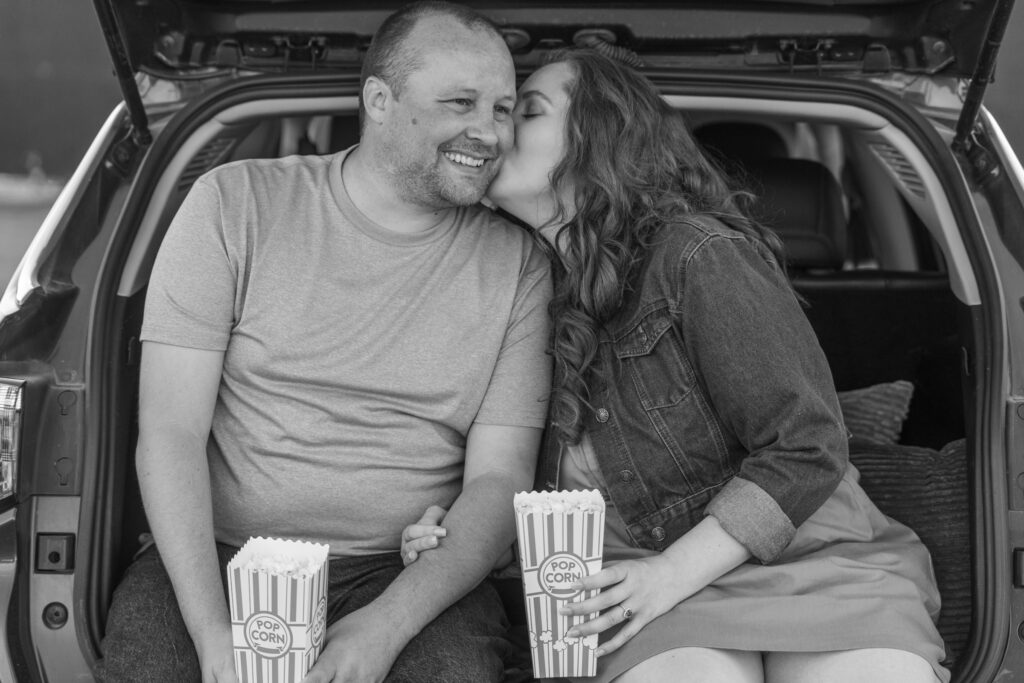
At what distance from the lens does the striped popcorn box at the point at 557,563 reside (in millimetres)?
1479

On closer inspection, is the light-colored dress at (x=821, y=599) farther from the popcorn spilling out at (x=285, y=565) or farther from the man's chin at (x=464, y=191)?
the man's chin at (x=464, y=191)

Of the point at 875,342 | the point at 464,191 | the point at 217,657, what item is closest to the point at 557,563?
the point at 217,657

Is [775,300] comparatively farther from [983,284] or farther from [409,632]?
[409,632]

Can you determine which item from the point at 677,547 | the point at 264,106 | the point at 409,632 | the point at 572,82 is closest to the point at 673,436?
the point at 677,547

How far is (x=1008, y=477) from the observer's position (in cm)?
179

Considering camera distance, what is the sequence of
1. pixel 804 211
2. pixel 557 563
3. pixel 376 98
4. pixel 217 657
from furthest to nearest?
pixel 804 211
pixel 376 98
pixel 217 657
pixel 557 563

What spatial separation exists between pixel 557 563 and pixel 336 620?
1.56ft

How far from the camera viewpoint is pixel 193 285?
6.15ft

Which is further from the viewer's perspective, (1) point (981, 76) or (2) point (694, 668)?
(1) point (981, 76)

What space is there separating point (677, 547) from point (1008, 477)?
0.59 m

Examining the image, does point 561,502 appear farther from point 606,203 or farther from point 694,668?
point 606,203

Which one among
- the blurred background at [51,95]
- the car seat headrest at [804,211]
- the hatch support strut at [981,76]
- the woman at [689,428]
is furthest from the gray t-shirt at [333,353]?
the blurred background at [51,95]

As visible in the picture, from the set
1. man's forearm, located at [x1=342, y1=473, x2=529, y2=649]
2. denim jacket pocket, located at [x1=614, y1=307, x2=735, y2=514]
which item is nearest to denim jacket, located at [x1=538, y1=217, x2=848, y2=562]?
denim jacket pocket, located at [x1=614, y1=307, x2=735, y2=514]

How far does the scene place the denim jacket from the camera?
5.45 ft
